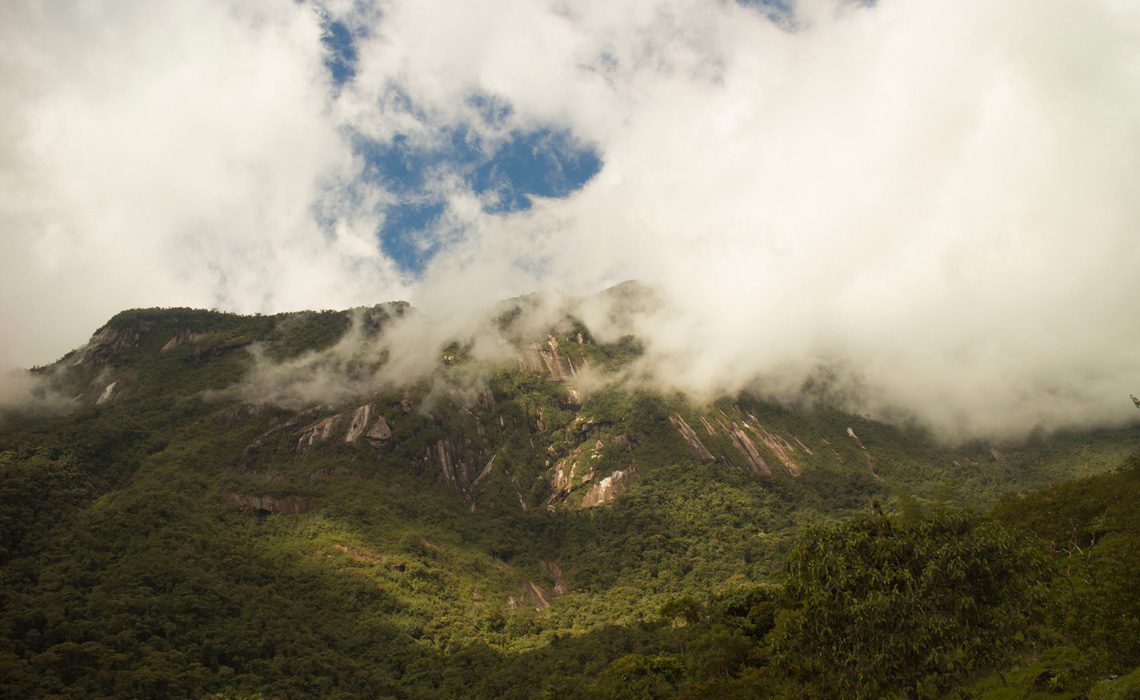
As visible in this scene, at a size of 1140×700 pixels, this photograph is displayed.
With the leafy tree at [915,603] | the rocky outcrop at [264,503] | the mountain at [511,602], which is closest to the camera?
the leafy tree at [915,603]

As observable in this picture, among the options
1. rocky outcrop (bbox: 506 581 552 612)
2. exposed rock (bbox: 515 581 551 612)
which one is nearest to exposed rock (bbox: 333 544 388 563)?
rocky outcrop (bbox: 506 581 552 612)

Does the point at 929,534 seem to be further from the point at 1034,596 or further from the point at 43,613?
the point at 43,613

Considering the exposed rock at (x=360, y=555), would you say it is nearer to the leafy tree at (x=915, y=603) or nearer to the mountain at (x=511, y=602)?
the mountain at (x=511, y=602)

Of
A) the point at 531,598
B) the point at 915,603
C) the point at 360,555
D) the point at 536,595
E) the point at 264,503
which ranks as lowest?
the point at 536,595

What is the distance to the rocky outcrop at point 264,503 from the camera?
192 m

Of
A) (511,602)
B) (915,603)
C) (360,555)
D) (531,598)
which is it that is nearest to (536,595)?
(531,598)

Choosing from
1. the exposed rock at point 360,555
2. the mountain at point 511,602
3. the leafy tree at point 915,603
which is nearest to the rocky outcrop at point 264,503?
the mountain at point 511,602

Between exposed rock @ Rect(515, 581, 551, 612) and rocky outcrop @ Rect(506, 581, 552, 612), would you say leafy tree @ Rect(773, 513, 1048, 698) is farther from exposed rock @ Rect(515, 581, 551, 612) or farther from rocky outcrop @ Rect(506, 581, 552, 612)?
exposed rock @ Rect(515, 581, 551, 612)

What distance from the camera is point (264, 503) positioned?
19550 centimetres

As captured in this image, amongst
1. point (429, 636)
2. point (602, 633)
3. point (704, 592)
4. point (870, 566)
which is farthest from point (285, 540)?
point (870, 566)

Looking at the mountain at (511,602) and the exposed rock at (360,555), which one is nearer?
the mountain at (511,602)

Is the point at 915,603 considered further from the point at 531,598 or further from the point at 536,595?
the point at 536,595

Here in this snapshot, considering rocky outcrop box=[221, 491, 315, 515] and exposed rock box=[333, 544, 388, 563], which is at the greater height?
rocky outcrop box=[221, 491, 315, 515]

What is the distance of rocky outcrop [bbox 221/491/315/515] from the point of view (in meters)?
192
